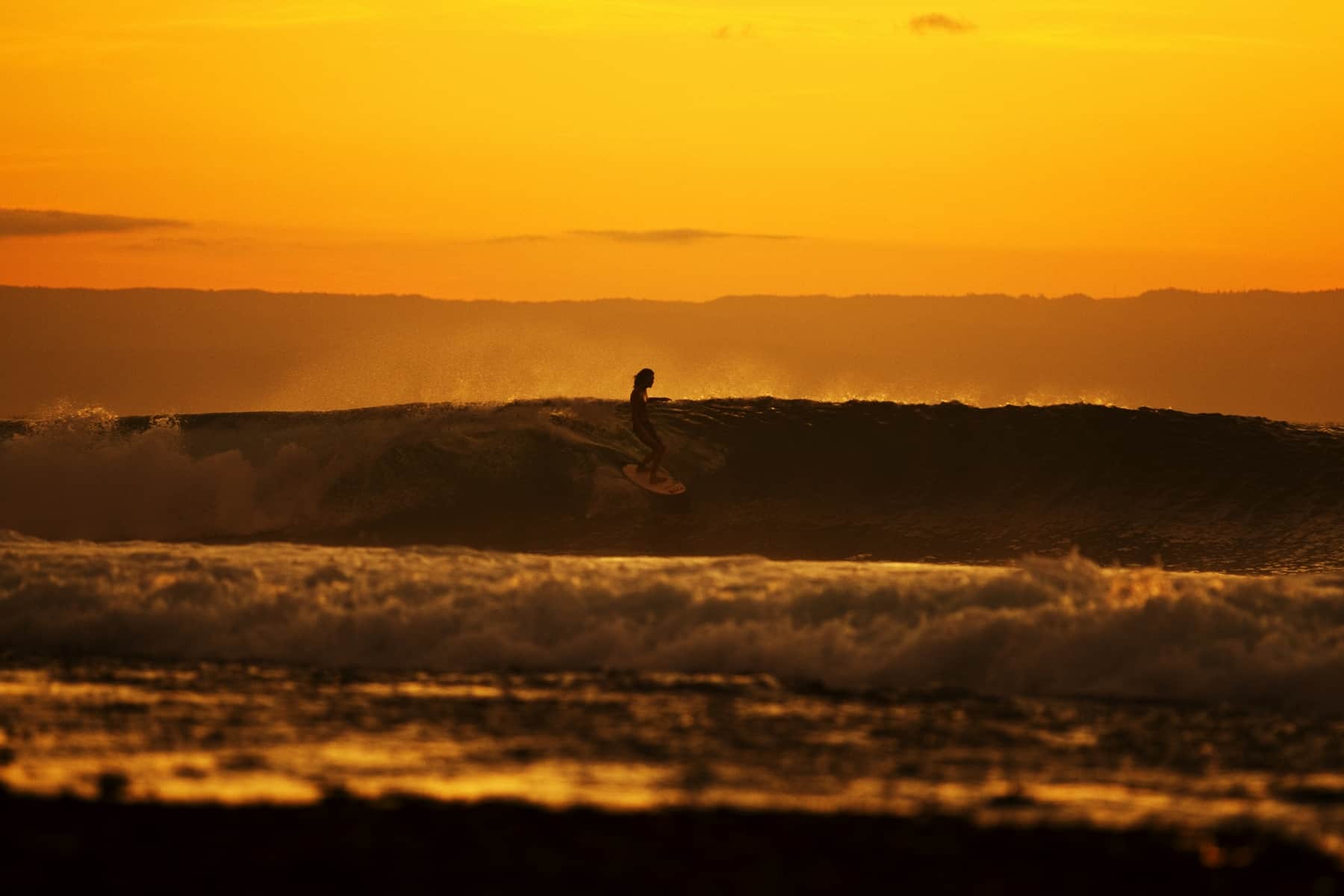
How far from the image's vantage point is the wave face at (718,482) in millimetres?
21938

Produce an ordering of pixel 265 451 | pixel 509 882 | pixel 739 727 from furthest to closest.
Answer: pixel 265 451 → pixel 739 727 → pixel 509 882

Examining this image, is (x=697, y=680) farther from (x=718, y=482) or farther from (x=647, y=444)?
(x=718, y=482)

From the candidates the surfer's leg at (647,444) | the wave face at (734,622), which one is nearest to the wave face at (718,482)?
the surfer's leg at (647,444)

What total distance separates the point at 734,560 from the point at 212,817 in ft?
24.7

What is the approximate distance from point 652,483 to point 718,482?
1.83 metres

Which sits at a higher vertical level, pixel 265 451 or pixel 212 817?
pixel 265 451

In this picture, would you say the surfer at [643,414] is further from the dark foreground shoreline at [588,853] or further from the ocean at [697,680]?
the dark foreground shoreline at [588,853]

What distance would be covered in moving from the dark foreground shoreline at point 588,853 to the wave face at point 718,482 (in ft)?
45.0

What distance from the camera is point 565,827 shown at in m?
6.52

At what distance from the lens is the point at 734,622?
11438 millimetres

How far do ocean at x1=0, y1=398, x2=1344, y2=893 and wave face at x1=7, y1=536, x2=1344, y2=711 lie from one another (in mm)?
30

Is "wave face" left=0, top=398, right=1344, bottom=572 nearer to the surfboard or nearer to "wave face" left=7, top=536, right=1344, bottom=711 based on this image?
the surfboard

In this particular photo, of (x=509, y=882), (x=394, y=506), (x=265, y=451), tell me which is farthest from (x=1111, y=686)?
(x=265, y=451)

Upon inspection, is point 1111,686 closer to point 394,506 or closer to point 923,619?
point 923,619
